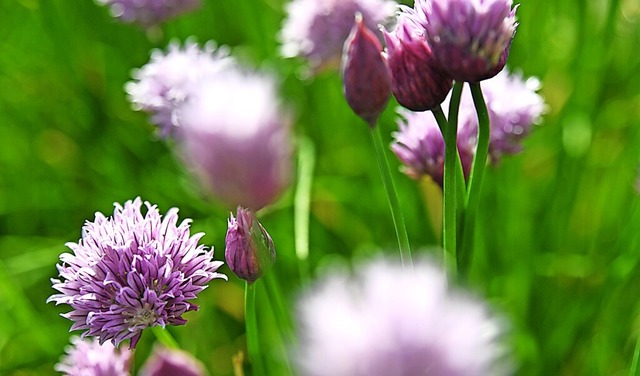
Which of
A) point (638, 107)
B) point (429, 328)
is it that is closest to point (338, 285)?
point (429, 328)

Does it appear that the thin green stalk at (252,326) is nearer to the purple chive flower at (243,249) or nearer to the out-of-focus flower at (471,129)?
the purple chive flower at (243,249)

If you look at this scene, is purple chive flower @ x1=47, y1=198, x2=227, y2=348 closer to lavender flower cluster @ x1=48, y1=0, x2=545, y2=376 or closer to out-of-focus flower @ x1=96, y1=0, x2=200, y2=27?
lavender flower cluster @ x1=48, y1=0, x2=545, y2=376

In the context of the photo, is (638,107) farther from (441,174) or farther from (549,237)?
(441,174)

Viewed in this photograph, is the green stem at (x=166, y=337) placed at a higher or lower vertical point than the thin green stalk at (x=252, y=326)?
lower

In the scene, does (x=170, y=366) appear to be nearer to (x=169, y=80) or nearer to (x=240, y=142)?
(x=240, y=142)

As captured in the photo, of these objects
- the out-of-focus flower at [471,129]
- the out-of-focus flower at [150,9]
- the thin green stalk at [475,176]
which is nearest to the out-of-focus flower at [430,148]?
the out-of-focus flower at [471,129]

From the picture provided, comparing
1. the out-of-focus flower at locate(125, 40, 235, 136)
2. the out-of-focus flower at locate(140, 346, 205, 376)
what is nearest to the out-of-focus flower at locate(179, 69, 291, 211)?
the out-of-focus flower at locate(140, 346, 205, 376)
